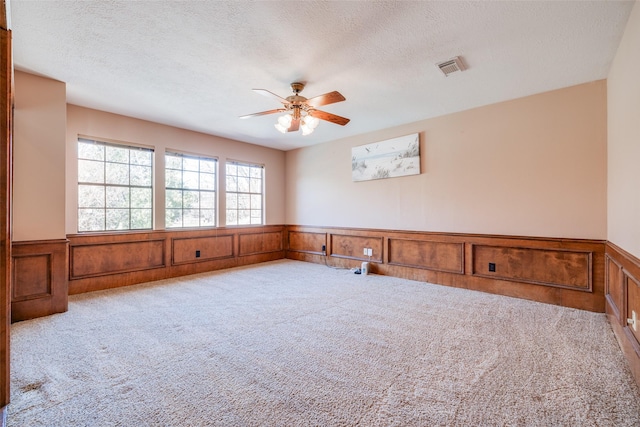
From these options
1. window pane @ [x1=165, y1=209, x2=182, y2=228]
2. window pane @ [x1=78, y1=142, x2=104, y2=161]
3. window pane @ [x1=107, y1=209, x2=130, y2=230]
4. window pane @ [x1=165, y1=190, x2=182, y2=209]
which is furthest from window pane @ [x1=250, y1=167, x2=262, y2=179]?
window pane @ [x1=78, y1=142, x2=104, y2=161]

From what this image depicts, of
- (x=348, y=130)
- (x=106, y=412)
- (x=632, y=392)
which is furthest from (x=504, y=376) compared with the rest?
(x=348, y=130)

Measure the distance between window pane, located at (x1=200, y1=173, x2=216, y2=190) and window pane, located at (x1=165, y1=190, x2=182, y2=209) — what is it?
45 cm

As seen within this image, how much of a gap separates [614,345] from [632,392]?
2.67 ft

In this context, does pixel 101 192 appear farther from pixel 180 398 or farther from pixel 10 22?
pixel 180 398

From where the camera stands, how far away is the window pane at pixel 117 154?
14.3 ft

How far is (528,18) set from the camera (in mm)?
2252

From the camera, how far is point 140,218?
4688 millimetres

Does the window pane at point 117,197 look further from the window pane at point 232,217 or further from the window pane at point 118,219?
the window pane at point 232,217

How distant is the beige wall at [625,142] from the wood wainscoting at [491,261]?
47 centimetres

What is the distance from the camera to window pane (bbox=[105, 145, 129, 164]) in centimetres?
437

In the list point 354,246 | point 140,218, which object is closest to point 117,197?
point 140,218

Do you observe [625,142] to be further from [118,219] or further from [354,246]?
[118,219]

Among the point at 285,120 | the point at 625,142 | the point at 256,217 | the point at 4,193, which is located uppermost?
the point at 285,120

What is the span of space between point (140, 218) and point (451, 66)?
4771 millimetres
